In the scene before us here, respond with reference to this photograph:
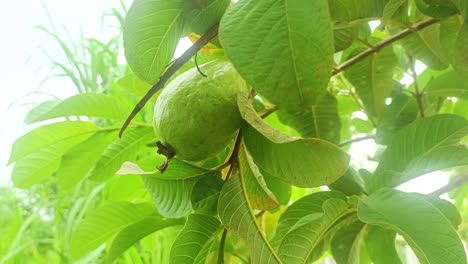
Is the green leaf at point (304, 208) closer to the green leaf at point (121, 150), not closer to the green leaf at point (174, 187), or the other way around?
the green leaf at point (174, 187)

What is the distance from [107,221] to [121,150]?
91 millimetres

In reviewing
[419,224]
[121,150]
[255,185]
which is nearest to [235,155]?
[255,185]

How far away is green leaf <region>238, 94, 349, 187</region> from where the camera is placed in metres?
0.33

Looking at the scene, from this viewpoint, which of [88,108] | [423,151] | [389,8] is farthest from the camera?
[88,108]

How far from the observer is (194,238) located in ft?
1.45

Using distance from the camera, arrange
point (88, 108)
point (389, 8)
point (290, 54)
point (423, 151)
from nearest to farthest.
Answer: point (290, 54) → point (389, 8) → point (423, 151) → point (88, 108)

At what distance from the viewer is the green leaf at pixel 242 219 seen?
1.24ft

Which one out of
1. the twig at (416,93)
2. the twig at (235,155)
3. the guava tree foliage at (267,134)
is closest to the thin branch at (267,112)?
the guava tree foliage at (267,134)

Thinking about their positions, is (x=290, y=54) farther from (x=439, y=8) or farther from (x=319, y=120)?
(x=319, y=120)

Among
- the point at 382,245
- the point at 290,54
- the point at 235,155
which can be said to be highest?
the point at 290,54

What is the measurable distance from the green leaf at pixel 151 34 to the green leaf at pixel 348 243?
11.0 inches

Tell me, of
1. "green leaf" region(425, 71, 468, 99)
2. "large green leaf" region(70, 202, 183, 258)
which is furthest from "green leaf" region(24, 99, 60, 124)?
"green leaf" region(425, 71, 468, 99)

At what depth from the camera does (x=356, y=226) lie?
536 mm

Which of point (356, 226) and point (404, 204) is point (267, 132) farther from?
point (356, 226)
